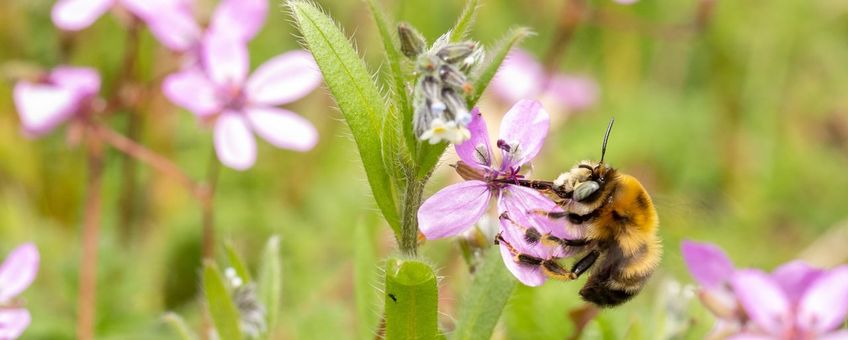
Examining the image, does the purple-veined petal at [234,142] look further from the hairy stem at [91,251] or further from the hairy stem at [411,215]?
the hairy stem at [411,215]

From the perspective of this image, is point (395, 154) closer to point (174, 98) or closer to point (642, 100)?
point (174, 98)

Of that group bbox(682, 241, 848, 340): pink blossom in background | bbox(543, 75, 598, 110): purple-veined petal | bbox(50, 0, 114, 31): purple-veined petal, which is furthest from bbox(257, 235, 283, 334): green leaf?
bbox(543, 75, 598, 110): purple-veined petal

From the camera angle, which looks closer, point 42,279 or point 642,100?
point 42,279

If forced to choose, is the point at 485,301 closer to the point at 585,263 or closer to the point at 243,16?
the point at 585,263

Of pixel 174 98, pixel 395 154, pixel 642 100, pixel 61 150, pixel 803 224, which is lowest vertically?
pixel 803 224

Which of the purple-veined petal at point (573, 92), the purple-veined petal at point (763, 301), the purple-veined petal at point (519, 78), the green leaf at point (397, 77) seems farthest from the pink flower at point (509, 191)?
the purple-veined petal at point (573, 92)

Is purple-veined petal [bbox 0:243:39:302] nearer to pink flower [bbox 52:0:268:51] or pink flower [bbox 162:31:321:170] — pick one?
pink flower [bbox 162:31:321:170]

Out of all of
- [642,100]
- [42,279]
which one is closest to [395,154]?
[42,279]
